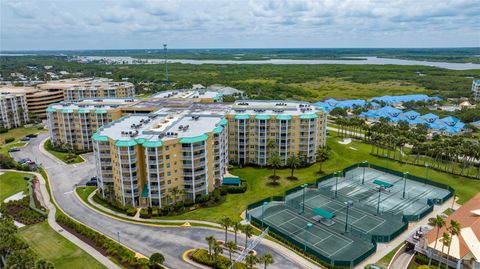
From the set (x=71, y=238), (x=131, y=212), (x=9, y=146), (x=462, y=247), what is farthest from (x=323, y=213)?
(x=9, y=146)

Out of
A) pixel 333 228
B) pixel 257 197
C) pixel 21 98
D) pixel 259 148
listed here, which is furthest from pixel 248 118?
pixel 21 98

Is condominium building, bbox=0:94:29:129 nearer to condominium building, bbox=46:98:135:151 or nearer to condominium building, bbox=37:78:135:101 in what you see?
condominium building, bbox=37:78:135:101

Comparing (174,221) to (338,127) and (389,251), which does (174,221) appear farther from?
(338,127)

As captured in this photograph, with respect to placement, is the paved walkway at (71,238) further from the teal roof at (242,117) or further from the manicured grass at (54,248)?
the teal roof at (242,117)

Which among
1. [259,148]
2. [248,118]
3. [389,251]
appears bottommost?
[389,251]

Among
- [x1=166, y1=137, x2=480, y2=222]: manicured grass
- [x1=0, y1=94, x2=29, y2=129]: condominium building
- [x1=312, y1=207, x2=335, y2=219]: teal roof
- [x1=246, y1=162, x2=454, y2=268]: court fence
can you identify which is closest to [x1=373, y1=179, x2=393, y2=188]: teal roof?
[x1=246, y1=162, x2=454, y2=268]: court fence

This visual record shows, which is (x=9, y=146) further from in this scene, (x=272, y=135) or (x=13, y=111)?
(x=272, y=135)

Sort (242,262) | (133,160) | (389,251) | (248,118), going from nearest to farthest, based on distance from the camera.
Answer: (242,262)
(389,251)
(133,160)
(248,118)
